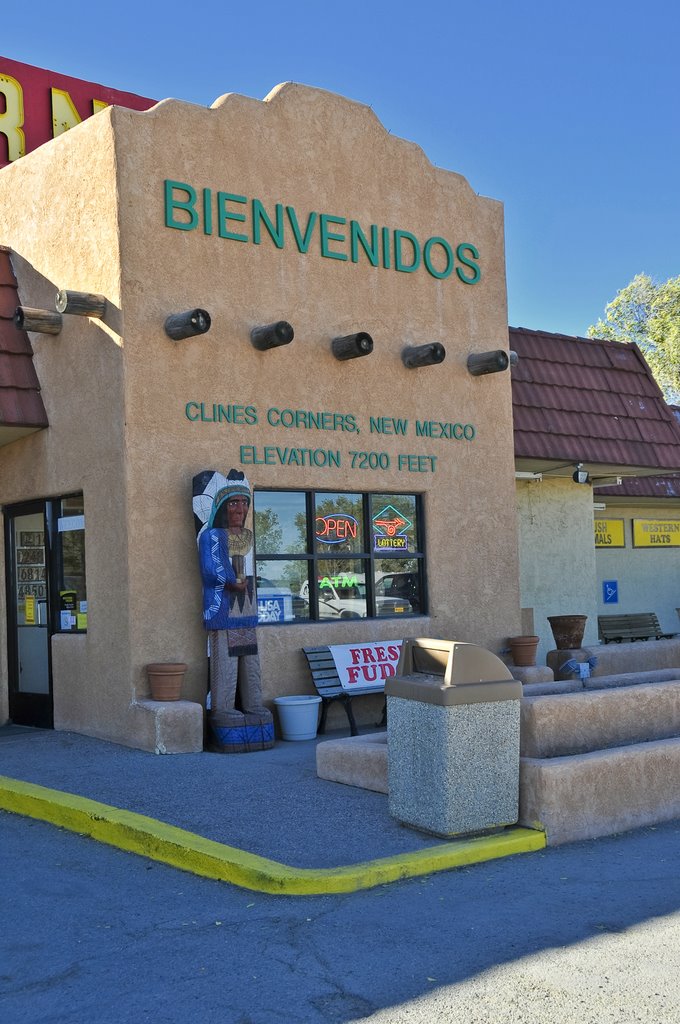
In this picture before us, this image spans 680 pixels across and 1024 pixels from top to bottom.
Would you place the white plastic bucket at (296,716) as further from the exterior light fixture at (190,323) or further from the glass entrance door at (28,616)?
the exterior light fixture at (190,323)

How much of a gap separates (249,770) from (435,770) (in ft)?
8.50

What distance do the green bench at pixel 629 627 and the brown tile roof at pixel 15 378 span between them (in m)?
12.1

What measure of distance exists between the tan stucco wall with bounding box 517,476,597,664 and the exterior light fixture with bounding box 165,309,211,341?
7188 mm

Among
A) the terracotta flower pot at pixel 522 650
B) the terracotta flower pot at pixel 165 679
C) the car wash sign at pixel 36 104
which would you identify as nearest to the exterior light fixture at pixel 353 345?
the terracotta flower pot at pixel 165 679

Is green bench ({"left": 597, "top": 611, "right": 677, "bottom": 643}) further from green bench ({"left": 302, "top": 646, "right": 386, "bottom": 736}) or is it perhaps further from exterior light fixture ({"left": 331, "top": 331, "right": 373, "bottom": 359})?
exterior light fixture ({"left": 331, "top": 331, "right": 373, "bottom": 359})

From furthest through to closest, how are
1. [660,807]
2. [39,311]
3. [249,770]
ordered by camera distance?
[39,311] < [249,770] < [660,807]

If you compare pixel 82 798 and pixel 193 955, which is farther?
pixel 82 798

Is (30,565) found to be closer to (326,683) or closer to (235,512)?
(235,512)

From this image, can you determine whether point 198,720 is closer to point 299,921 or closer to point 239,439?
point 239,439

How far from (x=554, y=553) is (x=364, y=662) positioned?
569cm

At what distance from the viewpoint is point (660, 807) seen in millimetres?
7586

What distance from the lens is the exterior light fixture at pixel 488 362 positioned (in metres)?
12.6

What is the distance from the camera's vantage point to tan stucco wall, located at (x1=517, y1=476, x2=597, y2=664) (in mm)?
15992

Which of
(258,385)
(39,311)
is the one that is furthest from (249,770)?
(39,311)
